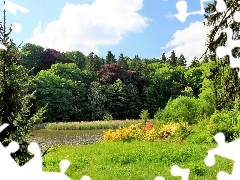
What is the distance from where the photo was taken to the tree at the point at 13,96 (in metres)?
7.63

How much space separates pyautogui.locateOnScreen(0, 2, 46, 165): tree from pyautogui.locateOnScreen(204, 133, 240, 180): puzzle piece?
14.2ft

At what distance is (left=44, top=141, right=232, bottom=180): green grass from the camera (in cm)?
1237

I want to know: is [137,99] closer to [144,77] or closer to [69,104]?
[144,77]

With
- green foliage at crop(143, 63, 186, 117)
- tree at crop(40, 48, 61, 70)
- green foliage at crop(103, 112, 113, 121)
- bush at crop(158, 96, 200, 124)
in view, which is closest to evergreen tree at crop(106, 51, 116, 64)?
green foliage at crop(143, 63, 186, 117)

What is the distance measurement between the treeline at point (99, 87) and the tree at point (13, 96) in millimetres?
43176

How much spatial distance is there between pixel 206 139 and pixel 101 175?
10567mm

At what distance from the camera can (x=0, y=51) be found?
302 inches

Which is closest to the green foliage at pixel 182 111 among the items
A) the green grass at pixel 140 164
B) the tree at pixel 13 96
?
the green grass at pixel 140 164

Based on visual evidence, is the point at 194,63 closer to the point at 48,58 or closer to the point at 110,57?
the point at 48,58

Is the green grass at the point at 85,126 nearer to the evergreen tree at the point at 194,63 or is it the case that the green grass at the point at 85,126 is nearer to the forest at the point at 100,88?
the forest at the point at 100,88

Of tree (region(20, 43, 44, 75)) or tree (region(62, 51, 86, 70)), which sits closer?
tree (region(20, 43, 44, 75))

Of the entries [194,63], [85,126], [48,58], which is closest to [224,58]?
[194,63]

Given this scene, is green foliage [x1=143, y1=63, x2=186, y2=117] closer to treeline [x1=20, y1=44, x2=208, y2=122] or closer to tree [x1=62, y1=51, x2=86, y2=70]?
treeline [x1=20, y1=44, x2=208, y2=122]

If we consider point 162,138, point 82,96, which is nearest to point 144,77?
point 82,96
